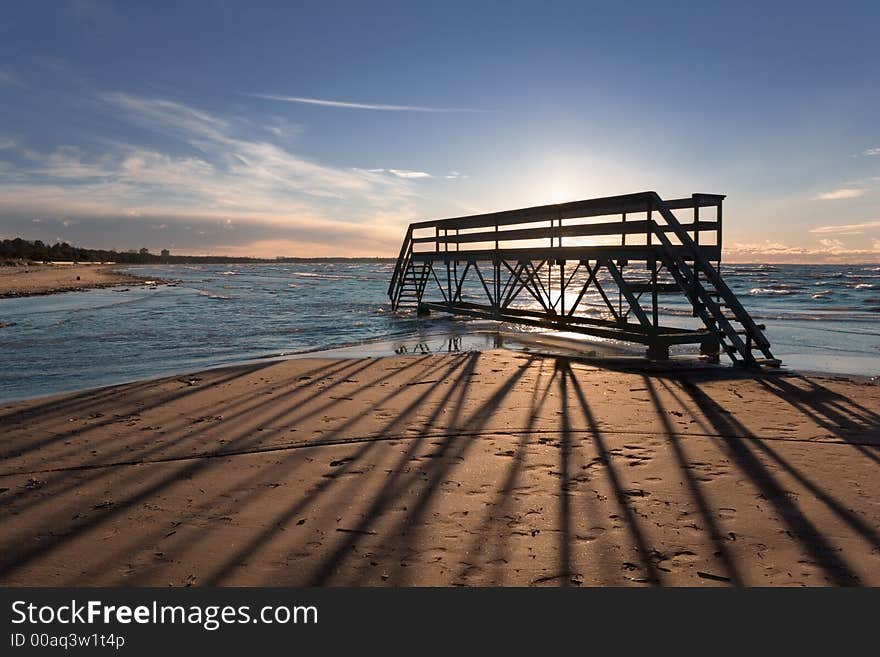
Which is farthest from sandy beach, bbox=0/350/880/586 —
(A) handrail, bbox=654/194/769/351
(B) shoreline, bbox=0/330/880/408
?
(A) handrail, bbox=654/194/769/351

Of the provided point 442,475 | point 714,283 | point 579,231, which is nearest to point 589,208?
point 579,231

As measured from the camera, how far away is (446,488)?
4.16m

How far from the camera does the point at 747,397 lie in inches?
280

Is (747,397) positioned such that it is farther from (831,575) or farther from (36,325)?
(36,325)

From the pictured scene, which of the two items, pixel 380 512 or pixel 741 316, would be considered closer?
pixel 380 512

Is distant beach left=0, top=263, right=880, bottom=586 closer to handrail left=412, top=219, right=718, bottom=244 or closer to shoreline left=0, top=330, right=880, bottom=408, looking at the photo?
shoreline left=0, top=330, right=880, bottom=408

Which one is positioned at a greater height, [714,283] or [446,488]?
[714,283]

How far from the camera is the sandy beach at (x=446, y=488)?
10.1 feet

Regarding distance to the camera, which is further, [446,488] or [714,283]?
[714,283]

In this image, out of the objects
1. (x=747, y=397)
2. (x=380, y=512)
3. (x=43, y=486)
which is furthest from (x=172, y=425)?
(x=747, y=397)

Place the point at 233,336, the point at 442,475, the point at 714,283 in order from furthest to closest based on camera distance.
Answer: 1. the point at 233,336
2. the point at 714,283
3. the point at 442,475

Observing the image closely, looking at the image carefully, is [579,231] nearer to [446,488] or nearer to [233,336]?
[446,488]

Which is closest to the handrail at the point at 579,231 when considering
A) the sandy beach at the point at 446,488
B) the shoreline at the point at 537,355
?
the shoreline at the point at 537,355

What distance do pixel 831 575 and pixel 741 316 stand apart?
735 cm
